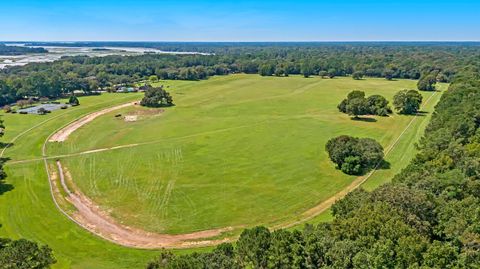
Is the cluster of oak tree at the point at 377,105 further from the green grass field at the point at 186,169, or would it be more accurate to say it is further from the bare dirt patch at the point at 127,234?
the bare dirt patch at the point at 127,234

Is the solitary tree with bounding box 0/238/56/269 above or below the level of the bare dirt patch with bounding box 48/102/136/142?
above

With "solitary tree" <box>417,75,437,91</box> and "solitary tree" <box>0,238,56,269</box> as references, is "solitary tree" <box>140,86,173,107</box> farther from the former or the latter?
"solitary tree" <box>417,75,437,91</box>

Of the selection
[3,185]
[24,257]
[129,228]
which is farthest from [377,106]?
[24,257]

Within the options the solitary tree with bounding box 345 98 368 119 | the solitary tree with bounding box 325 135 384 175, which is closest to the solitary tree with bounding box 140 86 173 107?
the solitary tree with bounding box 345 98 368 119

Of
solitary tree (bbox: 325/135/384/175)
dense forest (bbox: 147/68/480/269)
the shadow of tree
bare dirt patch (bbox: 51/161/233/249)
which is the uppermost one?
dense forest (bbox: 147/68/480/269)

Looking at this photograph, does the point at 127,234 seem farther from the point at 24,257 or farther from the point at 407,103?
the point at 407,103

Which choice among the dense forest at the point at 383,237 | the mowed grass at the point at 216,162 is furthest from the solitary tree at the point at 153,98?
the dense forest at the point at 383,237

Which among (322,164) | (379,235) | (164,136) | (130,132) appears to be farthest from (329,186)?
(130,132)
